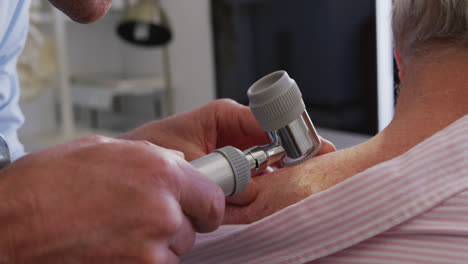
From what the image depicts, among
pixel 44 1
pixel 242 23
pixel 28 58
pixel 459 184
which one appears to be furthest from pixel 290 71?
pixel 459 184

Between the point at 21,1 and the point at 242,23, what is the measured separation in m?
1.89

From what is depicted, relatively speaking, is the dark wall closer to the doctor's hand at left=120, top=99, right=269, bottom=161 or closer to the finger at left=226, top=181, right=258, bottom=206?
the doctor's hand at left=120, top=99, right=269, bottom=161

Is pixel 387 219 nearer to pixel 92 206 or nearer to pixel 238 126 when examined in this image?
pixel 92 206

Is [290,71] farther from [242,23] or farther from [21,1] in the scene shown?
[21,1]

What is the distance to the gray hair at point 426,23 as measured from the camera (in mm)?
650

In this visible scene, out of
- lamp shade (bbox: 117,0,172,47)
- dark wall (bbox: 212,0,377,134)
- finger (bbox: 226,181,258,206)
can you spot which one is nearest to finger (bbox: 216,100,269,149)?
finger (bbox: 226,181,258,206)

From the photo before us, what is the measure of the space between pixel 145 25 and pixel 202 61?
2.03ft

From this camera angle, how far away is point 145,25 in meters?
2.57

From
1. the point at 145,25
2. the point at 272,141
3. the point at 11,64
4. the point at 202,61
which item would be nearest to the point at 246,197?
the point at 272,141

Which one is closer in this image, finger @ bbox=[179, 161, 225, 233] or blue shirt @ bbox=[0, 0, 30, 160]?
finger @ bbox=[179, 161, 225, 233]

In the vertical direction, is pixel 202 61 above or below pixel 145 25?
below

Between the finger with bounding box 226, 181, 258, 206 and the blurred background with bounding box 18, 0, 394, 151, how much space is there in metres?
1.47

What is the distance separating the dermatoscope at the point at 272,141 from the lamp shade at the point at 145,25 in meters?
2.03

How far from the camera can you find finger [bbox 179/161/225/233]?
0.47 meters
